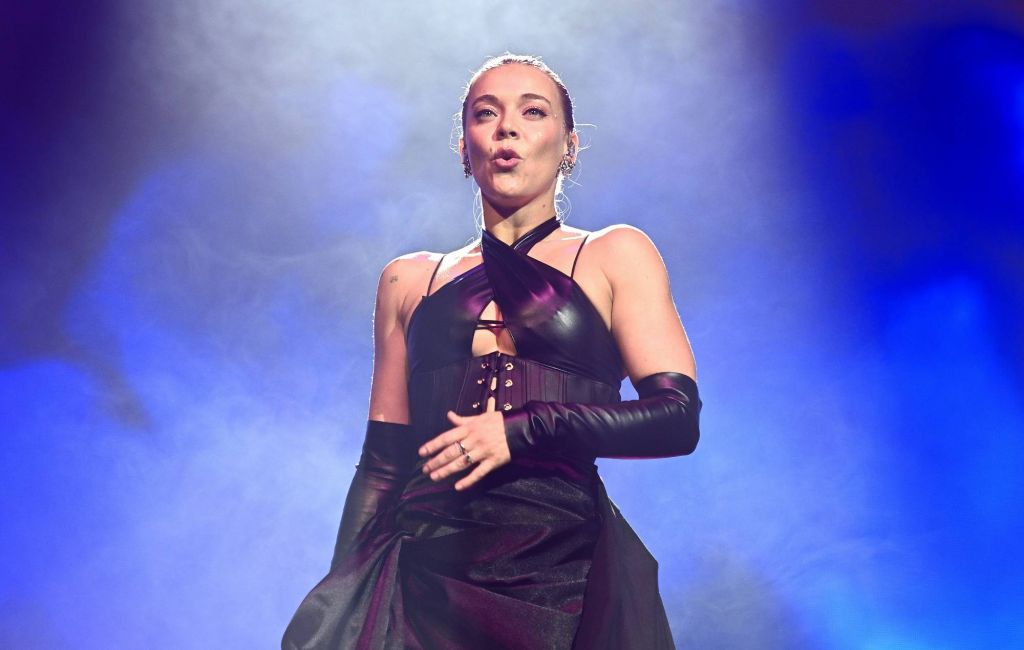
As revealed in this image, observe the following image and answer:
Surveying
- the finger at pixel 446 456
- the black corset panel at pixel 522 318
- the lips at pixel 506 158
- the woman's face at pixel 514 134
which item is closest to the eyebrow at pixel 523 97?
the woman's face at pixel 514 134

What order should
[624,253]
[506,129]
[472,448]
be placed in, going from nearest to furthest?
[472,448] → [624,253] → [506,129]

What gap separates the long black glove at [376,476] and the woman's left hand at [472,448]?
0.98ft

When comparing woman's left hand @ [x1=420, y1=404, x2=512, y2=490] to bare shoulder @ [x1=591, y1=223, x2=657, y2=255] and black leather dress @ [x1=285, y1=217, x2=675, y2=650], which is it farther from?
bare shoulder @ [x1=591, y1=223, x2=657, y2=255]

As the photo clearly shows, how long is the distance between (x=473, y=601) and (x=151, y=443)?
1.76 meters

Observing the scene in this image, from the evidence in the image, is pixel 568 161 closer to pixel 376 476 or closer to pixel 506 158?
pixel 506 158

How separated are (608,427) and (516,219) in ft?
1.96

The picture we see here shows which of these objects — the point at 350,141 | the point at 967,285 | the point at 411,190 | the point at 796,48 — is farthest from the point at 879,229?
the point at 350,141

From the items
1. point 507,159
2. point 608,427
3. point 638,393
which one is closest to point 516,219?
point 507,159

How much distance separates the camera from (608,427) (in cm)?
169

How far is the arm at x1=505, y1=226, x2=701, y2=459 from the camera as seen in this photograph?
1.68 meters

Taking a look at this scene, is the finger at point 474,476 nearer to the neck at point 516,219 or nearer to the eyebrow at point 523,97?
the neck at point 516,219

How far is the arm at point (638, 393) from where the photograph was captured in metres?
1.68

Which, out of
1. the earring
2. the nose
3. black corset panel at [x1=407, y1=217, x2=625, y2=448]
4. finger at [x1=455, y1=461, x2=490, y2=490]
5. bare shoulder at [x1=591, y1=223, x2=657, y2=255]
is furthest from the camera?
the earring

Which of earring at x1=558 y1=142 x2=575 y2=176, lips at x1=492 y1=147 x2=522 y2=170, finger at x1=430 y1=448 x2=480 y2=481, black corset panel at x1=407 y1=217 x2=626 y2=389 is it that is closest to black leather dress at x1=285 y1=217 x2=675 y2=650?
black corset panel at x1=407 y1=217 x2=626 y2=389
